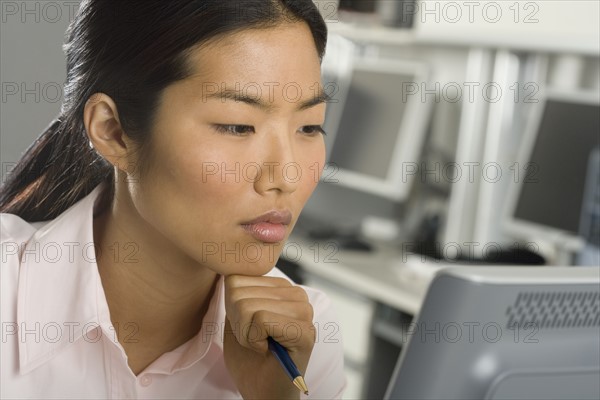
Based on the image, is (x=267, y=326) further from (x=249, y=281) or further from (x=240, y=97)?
(x=240, y=97)

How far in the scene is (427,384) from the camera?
2.24 ft

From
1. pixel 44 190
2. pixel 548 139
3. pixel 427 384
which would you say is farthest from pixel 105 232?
pixel 548 139

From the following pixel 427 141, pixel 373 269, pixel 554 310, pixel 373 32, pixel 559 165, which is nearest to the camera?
pixel 554 310

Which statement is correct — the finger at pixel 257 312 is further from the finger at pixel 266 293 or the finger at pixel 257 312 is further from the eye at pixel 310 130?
the eye at pixel 310 130

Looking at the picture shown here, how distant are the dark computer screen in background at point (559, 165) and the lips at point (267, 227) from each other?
1.64 meters

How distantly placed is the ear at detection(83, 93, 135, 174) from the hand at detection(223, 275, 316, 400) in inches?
8.1

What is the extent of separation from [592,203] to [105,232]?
161 centimetres

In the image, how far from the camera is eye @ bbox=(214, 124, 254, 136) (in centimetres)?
109

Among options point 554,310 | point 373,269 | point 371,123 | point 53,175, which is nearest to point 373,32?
point 371,123

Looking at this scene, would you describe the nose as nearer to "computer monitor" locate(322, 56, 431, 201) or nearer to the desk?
the desk

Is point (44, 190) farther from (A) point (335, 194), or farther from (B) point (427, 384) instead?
(A) point (335, 194)

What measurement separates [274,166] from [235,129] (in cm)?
6

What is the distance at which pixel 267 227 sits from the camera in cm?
112

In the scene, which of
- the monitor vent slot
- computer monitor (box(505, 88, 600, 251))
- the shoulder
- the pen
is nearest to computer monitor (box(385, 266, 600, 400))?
the monitor vent slot
